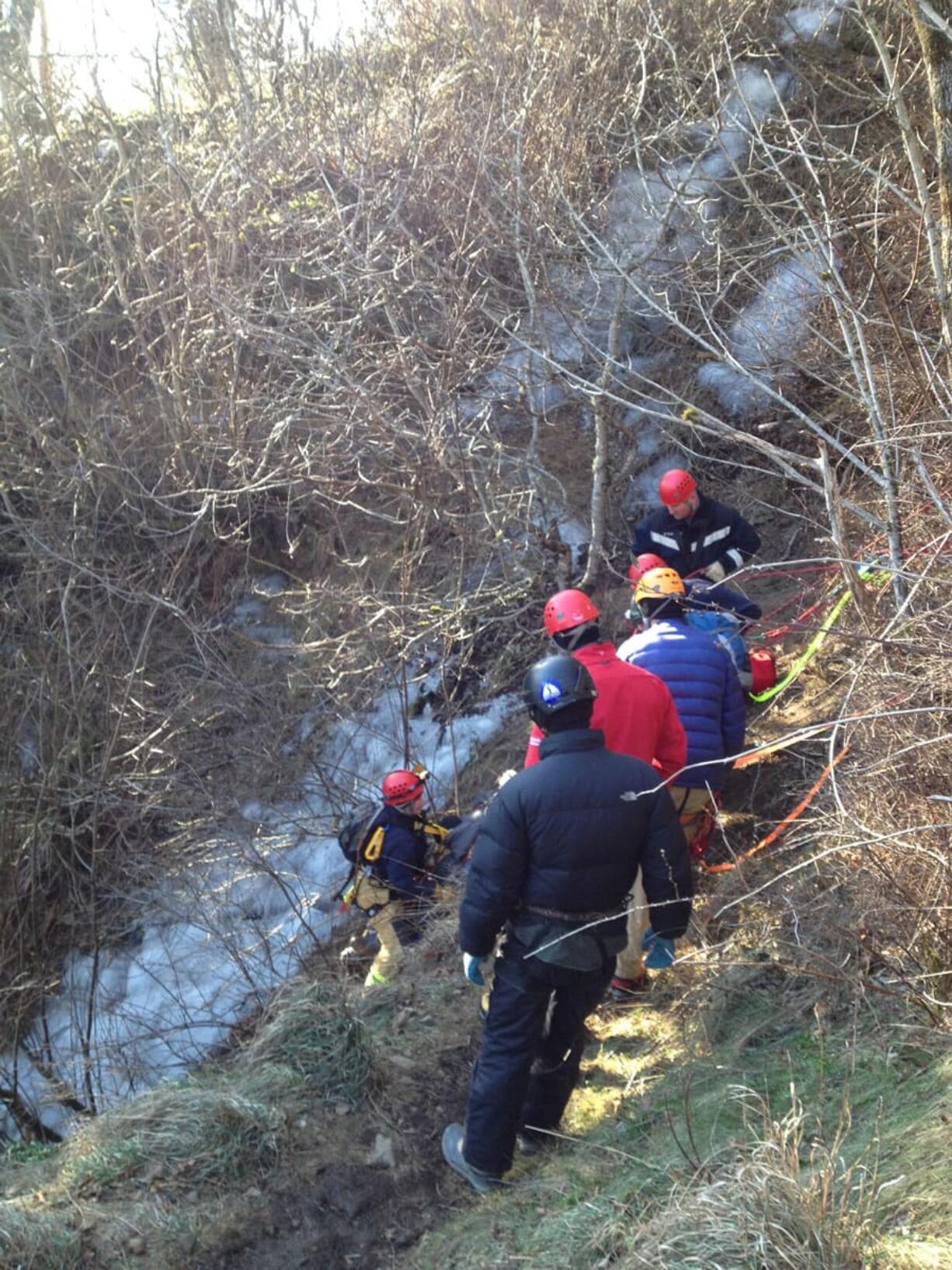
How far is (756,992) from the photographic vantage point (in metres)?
5.22

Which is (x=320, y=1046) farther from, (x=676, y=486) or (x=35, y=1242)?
(x=676, y=486)

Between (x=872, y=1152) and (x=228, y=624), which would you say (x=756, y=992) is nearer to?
(x=872, y=1152)

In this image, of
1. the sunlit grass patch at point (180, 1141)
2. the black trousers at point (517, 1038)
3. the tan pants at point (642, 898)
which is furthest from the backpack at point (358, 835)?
the black trousers at point (517, 1038)

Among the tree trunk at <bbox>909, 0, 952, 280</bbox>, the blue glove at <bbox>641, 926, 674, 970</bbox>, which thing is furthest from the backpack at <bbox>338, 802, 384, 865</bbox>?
the tree trunk at <bbox>909, 0, 952, 280</bbox>

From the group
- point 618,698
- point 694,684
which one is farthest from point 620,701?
point 694,684

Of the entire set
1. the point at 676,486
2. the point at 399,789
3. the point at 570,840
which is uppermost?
the point at 676,486

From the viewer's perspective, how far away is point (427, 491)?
9938 mm

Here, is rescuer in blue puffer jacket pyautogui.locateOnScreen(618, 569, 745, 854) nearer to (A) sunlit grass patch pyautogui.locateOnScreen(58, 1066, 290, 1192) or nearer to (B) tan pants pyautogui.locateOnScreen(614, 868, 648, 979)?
(B) tan pants pyautogui.locateOnScreen(614, 868, 648, 979)

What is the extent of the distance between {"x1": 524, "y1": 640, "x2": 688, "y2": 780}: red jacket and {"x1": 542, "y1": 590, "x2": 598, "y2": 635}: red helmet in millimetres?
125

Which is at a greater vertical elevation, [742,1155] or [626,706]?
[626,706]

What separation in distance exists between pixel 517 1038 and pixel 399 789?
8.96 ft

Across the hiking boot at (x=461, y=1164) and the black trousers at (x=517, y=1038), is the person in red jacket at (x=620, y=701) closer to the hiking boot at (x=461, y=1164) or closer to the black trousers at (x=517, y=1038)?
the black trousers at (x=517, y=1038)

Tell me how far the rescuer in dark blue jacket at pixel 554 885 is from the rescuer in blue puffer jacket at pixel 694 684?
1.52m

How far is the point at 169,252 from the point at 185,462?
217cm
